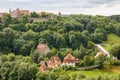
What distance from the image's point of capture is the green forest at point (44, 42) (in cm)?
5333

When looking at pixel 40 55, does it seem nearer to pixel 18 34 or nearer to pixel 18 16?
pixel 18 34

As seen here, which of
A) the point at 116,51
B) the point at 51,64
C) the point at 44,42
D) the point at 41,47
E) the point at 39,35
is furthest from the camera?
the point at 39,35

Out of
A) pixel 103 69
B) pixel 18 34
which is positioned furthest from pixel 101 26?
pixel 103 69

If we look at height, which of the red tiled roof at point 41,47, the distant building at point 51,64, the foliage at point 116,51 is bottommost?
the distant building at point 51,64

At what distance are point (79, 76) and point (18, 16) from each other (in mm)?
55592

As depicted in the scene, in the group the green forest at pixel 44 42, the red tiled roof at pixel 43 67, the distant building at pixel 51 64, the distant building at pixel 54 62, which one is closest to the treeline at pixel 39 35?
the green forest at pixel 44 42

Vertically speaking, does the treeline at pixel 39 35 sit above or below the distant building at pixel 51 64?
above

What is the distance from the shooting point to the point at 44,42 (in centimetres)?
8144

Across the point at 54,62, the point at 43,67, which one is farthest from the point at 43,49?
the point at 43,67

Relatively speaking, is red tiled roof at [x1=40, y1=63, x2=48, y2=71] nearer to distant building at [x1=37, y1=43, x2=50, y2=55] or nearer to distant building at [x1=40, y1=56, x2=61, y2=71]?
distant building at [x1=40, y1=56, x2=61, y2=71]

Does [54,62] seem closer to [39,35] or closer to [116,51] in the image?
[116,51]

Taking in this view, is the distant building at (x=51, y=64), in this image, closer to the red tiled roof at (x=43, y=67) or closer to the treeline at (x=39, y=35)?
the red tiled roof at (x=43, y=67)

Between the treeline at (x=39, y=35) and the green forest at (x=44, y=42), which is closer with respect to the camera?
the green forest at (x=44, y=42)

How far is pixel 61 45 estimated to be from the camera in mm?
83312
